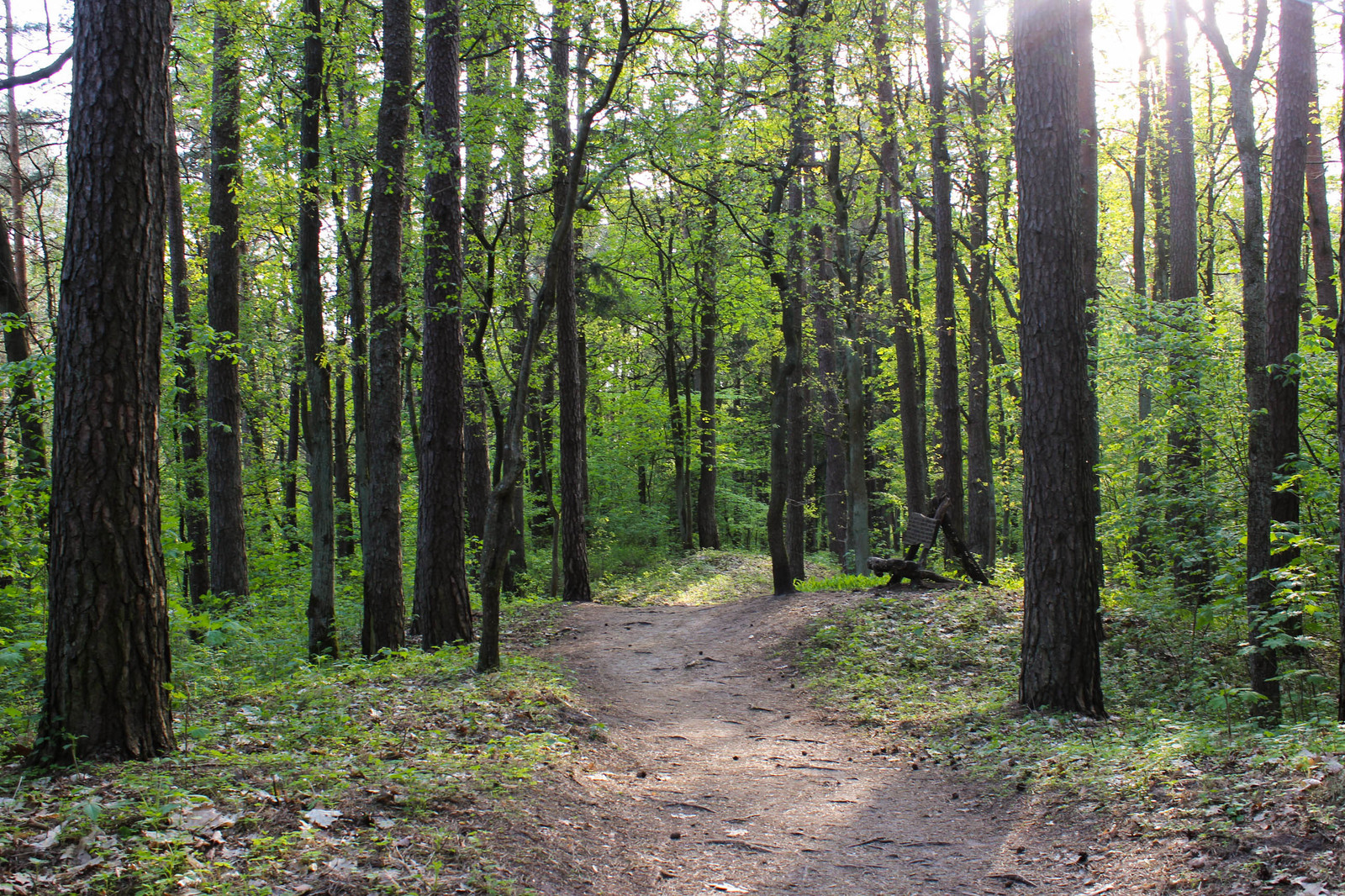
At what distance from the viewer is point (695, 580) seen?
Answer: 19219 mm

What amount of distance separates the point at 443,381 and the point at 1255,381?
8.73 m

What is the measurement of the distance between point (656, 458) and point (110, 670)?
21.7m

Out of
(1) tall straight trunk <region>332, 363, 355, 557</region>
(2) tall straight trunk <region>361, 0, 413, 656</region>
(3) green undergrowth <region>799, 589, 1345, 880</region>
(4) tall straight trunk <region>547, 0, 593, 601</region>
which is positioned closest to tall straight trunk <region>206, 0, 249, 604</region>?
(2) tall straight trunk <region>361, 0, 413, 656</region>

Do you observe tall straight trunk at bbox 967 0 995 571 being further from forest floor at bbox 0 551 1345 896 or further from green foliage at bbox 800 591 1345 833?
forest floor at bbox 0 551 1345 896

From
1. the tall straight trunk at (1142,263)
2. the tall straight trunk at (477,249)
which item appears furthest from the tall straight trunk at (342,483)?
the tall straight trunk at (1142,263)

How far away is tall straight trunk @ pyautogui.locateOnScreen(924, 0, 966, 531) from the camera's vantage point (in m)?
13.6

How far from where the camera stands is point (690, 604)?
1625 cm

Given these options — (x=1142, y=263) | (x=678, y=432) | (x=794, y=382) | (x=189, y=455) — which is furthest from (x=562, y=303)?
(x=1142, y=263)

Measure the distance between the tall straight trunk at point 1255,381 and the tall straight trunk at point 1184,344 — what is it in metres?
0.66

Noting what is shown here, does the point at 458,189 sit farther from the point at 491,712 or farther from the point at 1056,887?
the point at 1056,887

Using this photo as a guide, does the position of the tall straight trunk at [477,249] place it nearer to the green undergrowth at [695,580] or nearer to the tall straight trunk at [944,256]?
the green undergrowth at [695,580]

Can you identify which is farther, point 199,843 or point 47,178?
point 47,178

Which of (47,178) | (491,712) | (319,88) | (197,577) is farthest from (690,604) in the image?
(47,178)

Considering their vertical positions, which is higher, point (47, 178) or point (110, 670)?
point (47, 178)
